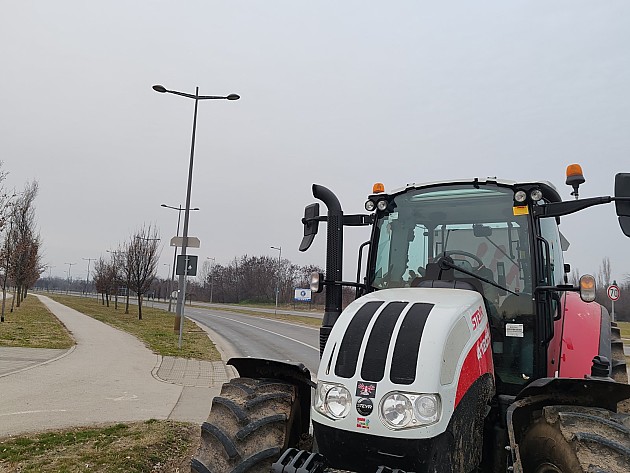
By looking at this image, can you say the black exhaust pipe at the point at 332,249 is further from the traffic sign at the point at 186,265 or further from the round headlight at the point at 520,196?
the traffic sign at the point at 186,265

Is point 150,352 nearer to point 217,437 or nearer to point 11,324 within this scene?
point 11,324

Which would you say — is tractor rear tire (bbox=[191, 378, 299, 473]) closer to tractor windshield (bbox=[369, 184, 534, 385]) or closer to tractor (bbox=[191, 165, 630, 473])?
tractor (bbox=[191, 165, 630, 473])

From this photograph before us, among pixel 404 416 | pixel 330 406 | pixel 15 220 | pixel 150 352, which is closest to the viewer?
pixel 404 416

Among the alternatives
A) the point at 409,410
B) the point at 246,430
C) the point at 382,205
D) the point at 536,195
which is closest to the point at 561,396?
the point at 409,410

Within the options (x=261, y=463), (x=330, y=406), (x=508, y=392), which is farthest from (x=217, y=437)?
(x=508, y=392)

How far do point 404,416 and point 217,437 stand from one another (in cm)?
123

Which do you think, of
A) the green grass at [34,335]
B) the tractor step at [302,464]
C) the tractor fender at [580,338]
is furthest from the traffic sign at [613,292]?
the tractor step at [302,464]

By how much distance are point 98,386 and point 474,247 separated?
8652 mm

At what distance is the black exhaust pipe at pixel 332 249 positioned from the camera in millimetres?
4582

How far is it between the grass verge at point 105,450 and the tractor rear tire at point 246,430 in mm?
2327

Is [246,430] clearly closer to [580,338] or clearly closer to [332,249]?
[332,249]

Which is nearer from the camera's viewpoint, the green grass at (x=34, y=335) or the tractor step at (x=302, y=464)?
the tractor step at (x=302, y=464)

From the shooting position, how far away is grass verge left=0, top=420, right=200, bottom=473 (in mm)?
5238

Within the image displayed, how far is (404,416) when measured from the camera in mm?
2629
